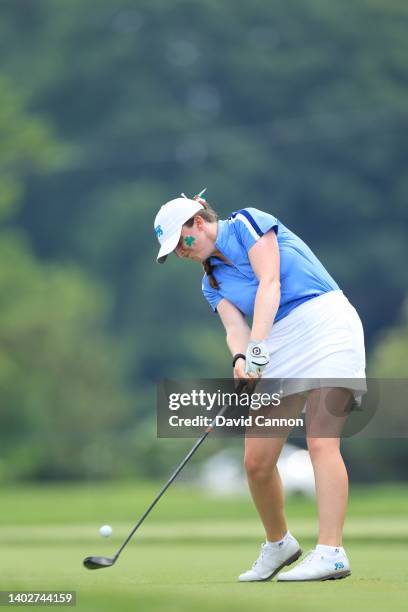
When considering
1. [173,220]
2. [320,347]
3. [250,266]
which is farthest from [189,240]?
[320,347]

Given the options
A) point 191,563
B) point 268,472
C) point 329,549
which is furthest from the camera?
point 191,563

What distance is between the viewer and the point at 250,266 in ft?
22.0

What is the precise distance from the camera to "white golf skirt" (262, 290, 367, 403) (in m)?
6.58

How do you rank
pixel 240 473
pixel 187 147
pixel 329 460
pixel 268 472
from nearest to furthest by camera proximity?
pixel 329 460 < pixel 268 472 < pixel 240 473 < pixel 187 147

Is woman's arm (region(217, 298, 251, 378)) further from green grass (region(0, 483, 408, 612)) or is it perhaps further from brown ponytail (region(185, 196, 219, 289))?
green grass (region(0, 483, 408, 612))

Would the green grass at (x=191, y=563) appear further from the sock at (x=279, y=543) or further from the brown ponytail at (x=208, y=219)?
the brown ponytail at (x=208, y=219)

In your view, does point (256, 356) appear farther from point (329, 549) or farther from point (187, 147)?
point (187, 147)

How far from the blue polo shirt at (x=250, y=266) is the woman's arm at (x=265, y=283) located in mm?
43

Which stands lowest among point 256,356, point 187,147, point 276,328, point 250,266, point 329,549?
point 329,549

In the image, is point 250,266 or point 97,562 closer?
point 97,562

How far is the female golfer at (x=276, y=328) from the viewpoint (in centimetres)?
652

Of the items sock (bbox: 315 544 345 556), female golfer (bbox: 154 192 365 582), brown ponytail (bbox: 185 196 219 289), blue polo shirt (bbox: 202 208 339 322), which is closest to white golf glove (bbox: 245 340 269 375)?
female golfer (bbox: 154 192 365 582)

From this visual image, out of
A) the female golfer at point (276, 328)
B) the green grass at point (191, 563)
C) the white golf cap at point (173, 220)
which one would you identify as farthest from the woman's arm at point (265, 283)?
the green grass at point (191, 563)

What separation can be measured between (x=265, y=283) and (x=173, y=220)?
48cm
